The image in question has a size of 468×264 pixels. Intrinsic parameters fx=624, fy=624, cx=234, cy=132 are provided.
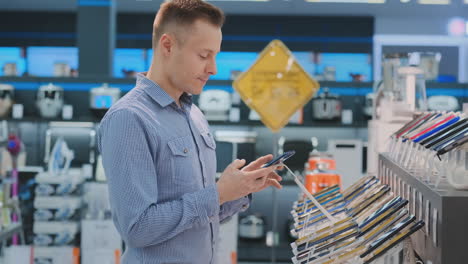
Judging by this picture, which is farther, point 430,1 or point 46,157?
point 430,1

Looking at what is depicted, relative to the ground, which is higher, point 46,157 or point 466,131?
point 466,131

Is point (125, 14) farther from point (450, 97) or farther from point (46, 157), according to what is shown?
point (450, 97)

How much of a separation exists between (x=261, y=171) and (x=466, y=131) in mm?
Answer: 523

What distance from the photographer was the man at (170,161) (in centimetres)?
158

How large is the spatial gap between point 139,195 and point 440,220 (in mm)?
717

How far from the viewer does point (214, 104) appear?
6.34 m

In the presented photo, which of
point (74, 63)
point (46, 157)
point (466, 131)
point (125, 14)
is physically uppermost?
point (125, 14)

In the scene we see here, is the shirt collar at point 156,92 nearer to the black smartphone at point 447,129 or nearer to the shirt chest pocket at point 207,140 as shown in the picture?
the shirt chest pocket at point 207,140

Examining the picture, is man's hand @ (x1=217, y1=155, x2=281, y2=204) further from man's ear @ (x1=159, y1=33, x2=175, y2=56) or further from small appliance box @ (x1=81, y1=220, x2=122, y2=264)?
small appliance box @ (x1=81, y1=220, x2=122, y2=264)

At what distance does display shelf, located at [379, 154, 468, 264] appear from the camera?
138 centimetres

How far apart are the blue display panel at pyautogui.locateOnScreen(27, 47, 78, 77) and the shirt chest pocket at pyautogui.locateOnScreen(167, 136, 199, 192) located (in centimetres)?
1027

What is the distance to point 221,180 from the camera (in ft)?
5.40

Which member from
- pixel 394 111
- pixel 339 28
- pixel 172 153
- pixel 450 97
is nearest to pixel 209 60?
pixel 172 153

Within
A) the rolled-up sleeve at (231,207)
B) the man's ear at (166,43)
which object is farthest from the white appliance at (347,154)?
the man's ear at (166,43)
